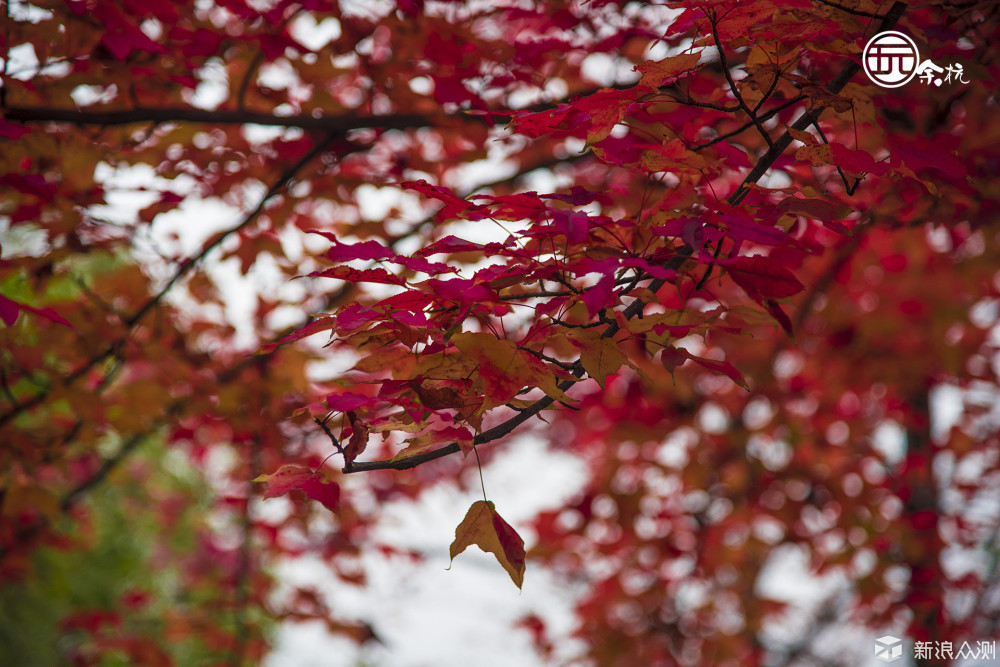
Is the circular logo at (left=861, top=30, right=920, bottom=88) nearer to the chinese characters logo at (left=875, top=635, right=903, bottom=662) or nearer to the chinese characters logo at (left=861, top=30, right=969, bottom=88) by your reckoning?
the chinese characters logo at (left=861, top=30, right=969, bottom=88)

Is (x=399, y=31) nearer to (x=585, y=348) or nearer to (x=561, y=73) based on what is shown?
(x=561, y=73)

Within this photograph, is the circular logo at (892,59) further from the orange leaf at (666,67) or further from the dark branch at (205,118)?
the dark branch at (205,118)

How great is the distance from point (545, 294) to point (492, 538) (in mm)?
254

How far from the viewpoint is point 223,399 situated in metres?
1.50

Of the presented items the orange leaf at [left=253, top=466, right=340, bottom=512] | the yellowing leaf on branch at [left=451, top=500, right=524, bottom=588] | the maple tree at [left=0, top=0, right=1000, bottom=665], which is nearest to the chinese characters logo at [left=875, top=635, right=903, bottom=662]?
the maple tree at [left=0, top=0, right=1000, bottom=665]

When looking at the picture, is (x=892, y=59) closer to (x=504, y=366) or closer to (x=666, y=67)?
(x=666, y=67)

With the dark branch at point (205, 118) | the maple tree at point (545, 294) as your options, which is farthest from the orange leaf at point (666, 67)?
the dark branch at point (205, 118)

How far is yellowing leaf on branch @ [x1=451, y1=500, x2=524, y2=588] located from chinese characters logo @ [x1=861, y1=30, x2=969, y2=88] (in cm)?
67

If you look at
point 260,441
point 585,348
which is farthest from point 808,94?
point 260,441

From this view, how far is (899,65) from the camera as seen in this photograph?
2.94 feet

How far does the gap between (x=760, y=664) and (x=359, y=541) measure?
1.71 meters

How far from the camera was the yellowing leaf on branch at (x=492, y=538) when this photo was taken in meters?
0.64

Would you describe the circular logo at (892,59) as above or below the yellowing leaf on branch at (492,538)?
above

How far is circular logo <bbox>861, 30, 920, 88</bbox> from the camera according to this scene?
2.63 feet
